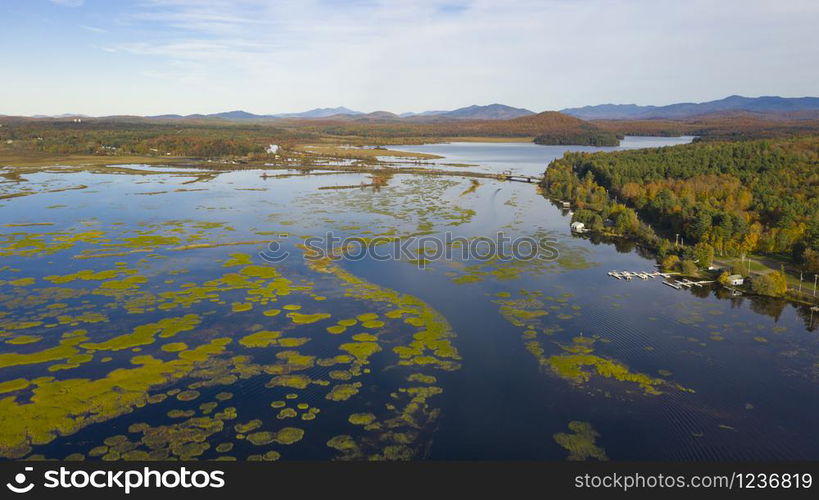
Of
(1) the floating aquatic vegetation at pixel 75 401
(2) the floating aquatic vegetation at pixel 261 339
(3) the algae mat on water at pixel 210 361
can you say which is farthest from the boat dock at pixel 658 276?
(1) the floating aquatic vegetation at pixel 75 401

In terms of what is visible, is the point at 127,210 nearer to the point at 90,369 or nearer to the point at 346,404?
the point at 90,369

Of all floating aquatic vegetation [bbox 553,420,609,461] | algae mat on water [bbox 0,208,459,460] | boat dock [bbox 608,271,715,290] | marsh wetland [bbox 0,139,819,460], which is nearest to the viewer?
floating aquatic vegetation [bbox 553,420,609,461]

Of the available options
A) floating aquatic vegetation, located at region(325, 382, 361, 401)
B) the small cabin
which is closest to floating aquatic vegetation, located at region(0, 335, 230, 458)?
floating aquatic vegetation, located at region(325, 382, 361, 401)

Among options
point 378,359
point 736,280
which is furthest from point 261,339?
point 736,280

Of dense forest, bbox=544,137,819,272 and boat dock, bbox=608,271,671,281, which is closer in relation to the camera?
boat dock, bbox=608,271,671,281

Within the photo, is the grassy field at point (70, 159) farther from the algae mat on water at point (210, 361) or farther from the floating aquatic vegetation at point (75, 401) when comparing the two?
the floating aquatic vegetation at point (75, 401)

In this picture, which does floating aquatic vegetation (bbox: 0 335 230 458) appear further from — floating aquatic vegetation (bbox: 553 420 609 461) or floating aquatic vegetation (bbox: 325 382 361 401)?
floating aquatic vegetation (bbox: 553 420 609 461)
